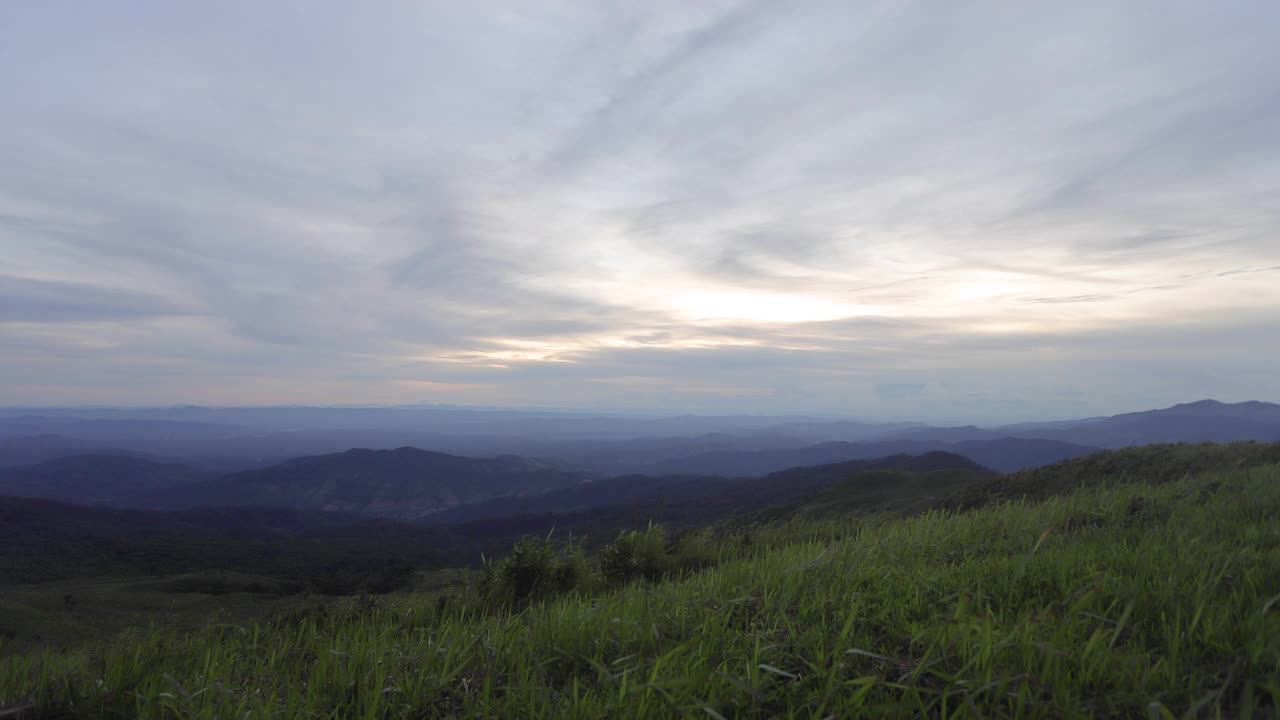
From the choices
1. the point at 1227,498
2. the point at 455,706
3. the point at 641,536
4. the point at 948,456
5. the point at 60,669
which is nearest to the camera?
the point at 455,706

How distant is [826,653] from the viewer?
2.83 m

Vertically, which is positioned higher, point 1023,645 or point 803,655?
point 1023,645

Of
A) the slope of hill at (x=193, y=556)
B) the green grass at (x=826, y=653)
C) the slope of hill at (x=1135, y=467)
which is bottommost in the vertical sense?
the slope of hill at (x=193, y=556)

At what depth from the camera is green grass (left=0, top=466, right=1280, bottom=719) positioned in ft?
7.50

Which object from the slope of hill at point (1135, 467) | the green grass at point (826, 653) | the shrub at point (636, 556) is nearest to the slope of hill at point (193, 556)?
the slope of hill at point (1135, 467)

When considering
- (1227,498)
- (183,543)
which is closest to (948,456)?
(1227,498)

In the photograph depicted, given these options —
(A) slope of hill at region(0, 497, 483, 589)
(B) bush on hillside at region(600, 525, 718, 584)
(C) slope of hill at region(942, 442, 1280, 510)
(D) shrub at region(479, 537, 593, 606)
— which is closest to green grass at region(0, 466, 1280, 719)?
(D) shrub at region(479, 537, 593, 606)

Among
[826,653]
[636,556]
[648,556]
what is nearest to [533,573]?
[636,556]

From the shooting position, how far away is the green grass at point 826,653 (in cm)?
229

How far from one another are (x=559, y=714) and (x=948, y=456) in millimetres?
203627

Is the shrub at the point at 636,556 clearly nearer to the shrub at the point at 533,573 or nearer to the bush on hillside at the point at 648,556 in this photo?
the bush on hillside at the point at 648,556

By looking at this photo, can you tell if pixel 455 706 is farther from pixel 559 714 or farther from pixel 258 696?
pixel 258 696

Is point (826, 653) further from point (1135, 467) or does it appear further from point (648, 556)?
point (1135, 467)

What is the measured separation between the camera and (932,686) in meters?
2.44
